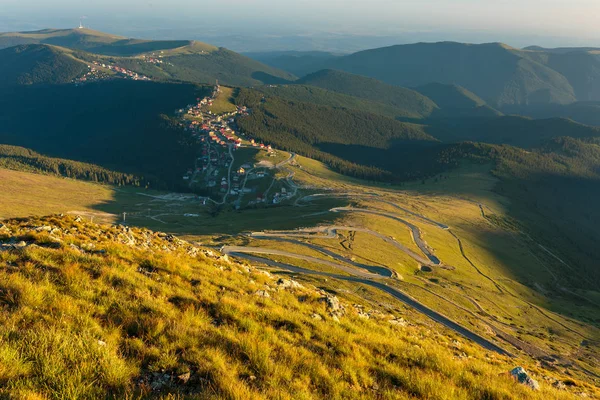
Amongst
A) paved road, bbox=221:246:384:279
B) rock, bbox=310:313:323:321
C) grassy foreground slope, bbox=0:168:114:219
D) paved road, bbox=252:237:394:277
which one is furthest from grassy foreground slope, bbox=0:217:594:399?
grassy foreground slope, bbox=0:168:114:219

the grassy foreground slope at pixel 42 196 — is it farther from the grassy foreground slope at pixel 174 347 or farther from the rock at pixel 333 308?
the grassy foreground slope at pixel 174 347

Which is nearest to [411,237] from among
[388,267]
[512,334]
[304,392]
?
[388,267]

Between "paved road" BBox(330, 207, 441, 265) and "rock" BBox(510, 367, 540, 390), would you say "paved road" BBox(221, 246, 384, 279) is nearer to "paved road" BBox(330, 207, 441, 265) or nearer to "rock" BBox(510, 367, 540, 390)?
"paved road" BBox(330, 207, 441, 265)

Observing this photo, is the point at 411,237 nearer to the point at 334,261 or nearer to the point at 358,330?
the point at 334,261

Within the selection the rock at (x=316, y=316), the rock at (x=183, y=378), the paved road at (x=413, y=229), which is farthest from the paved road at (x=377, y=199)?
the rock at (x=183, y=378)

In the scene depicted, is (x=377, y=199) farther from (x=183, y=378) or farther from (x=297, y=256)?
(x=183, y=378)
